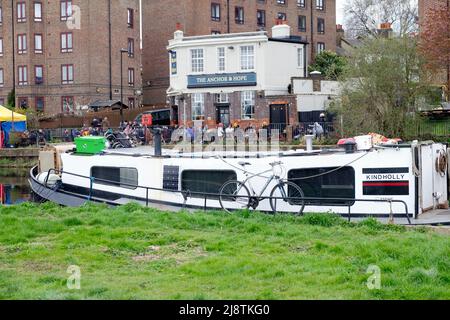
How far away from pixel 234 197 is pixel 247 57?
30.2 metres

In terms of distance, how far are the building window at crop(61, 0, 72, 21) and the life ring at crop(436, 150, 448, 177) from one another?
4916cm

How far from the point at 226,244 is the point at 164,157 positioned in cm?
860

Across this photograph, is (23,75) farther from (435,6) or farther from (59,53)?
(435,6)

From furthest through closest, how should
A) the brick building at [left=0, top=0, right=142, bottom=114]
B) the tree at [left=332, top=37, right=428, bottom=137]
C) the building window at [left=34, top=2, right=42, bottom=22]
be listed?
the building window at [left=34, top=2, right=42, bottom=22]
the brick building at [left=0, top=0, right=142, bottom=114]
the tree at [left=332, top=37, right=428, bottom=137]

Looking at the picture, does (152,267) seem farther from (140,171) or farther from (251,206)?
(140,171)

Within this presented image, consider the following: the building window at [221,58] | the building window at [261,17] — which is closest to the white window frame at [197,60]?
the building window at [221,58]

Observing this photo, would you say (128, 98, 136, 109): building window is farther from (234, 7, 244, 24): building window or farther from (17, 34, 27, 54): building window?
(234, 7, 244, 24): building window

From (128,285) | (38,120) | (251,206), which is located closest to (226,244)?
(128,285)

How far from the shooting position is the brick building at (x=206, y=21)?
2598 inches

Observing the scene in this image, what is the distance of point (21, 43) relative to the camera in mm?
63938

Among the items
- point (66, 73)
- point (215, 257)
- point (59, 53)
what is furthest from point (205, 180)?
point (59, 53)

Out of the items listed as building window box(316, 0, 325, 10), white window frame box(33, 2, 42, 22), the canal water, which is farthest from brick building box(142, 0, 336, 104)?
the canal water

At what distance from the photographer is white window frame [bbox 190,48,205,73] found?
49.2 m

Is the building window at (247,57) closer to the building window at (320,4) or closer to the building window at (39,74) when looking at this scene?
the building window at (39,74)
